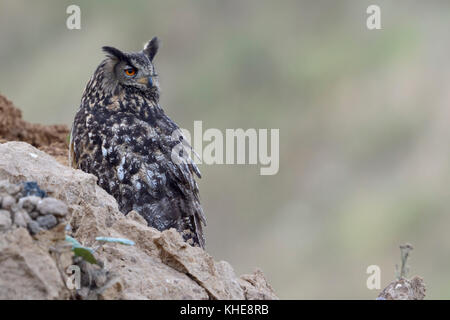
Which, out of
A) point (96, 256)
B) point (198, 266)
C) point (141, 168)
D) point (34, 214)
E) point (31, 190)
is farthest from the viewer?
point (141, 168)

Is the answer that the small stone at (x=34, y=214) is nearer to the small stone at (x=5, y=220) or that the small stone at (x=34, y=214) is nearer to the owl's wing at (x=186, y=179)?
the small stone at (x=5, y=220)

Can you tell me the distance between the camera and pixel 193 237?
6340 millimetres

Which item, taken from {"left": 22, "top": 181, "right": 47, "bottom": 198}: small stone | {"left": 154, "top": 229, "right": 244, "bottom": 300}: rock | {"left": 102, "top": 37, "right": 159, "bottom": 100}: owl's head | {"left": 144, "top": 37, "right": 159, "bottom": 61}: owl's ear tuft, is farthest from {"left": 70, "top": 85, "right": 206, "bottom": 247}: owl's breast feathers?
{"left": 22, "top": 181, "right": 47, "bottom": 198}: small stone

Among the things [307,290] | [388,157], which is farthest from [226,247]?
[388,157]

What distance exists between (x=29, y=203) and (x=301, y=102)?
14.0 m

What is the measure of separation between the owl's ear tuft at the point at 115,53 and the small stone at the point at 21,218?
3.09 meters

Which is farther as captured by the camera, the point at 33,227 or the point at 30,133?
the point at 30,133

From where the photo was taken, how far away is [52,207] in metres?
3.65

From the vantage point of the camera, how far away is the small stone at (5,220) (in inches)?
145

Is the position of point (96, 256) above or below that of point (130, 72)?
below

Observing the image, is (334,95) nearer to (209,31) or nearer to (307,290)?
(209,31)

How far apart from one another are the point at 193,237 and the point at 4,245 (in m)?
2.80

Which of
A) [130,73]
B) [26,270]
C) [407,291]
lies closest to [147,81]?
[130,73]

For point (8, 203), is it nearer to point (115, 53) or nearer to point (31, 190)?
point (31, 190)
